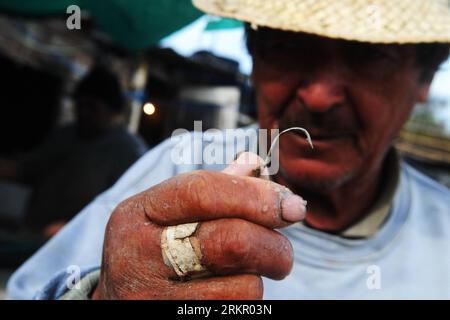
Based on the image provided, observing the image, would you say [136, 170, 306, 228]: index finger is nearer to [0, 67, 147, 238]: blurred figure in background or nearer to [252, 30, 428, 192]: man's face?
[252, 30, 428, 192]: man's face

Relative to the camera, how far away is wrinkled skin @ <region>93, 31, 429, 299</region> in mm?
866

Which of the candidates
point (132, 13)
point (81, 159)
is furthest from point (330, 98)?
point (81, 159)

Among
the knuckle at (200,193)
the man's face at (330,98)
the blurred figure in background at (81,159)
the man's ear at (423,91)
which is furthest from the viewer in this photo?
the blurred figure in background at (81,159)

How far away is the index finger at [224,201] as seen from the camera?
86 centimetres

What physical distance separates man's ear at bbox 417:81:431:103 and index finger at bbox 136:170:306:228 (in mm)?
1300

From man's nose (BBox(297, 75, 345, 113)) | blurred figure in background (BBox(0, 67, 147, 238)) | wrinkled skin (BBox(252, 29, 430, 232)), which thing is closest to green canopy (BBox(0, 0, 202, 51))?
wrinkled skin (BBox(252, 29, 430, 232))

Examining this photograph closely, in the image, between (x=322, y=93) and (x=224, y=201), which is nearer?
(x=224, y=201)

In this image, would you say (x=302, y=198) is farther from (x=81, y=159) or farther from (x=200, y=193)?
(x=81, y=159)

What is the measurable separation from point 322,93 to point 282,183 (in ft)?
1.31

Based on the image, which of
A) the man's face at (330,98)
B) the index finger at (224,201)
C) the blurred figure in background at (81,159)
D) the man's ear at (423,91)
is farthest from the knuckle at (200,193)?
the blurred figure in background at (81,159)

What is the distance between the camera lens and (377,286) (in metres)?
1.71

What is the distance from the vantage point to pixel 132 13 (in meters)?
2.89

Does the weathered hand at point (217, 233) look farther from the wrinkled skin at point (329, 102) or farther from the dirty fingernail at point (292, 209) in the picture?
the wrinkled skin at point (329, 102)

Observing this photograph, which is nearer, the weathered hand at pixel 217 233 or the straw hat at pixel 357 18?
the weathered hand at pixel 217 233
